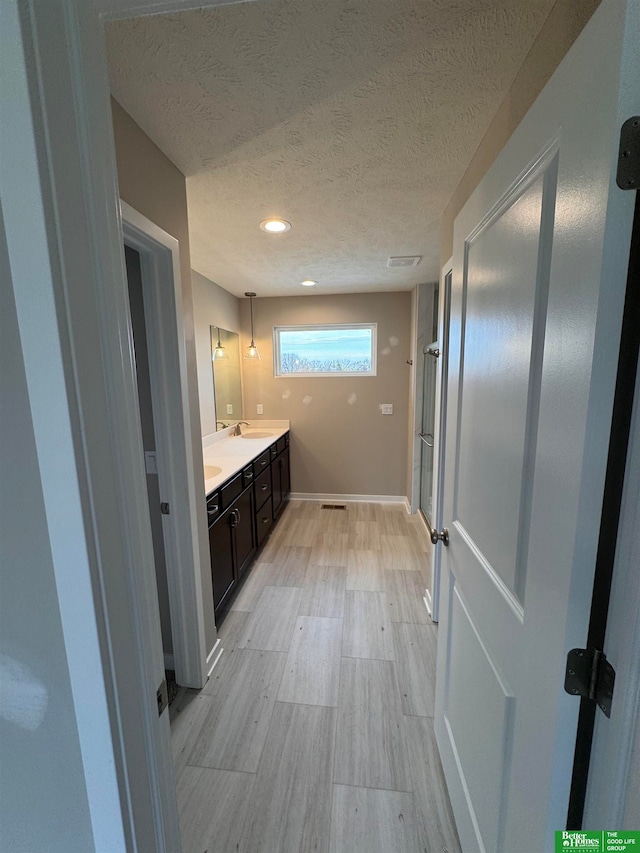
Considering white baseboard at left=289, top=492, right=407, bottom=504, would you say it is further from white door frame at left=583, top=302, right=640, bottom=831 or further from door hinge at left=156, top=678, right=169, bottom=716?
white door frame at left=583, top=302, right=640, bottom=831

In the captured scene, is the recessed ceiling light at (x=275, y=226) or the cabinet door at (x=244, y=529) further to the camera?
the cabinet door at (x=244, y=529)

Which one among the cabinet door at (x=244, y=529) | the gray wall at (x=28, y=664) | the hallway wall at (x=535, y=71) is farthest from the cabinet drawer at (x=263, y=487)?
the hallway wall at (x=535, y=71)

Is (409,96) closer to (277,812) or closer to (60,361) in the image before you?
(60,361)

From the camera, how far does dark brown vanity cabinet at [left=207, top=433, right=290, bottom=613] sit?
2006 millimetres

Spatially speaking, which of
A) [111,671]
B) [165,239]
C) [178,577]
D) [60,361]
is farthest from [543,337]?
[178,577]

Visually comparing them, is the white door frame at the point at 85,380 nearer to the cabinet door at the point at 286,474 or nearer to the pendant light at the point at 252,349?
the cabinet door at the point at 286,474

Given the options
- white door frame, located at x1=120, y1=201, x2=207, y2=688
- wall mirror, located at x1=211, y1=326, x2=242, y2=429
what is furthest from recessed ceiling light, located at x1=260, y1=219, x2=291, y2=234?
wall mirror, located at x1=211, y1=326, x2=242, y2=429

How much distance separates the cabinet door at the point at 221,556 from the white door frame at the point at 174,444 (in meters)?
0.26

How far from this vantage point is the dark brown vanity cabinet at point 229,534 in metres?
1.97

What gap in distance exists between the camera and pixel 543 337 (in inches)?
25.8

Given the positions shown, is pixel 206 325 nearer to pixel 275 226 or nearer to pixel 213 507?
pixel 275 226

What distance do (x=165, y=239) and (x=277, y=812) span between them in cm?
220

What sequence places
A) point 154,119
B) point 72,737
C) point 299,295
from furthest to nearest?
point 299,295
point 154,119
point 72,737

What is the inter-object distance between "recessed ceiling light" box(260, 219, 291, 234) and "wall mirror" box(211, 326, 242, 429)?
1423 millimetres
